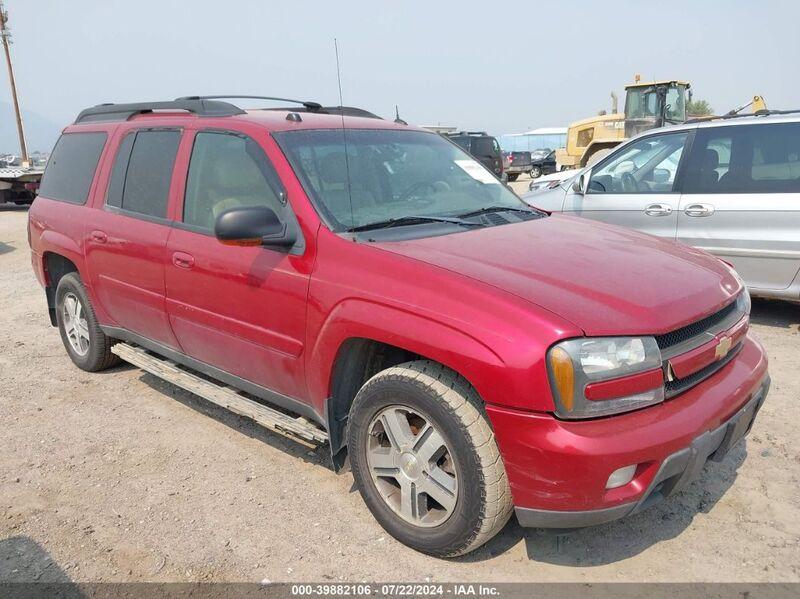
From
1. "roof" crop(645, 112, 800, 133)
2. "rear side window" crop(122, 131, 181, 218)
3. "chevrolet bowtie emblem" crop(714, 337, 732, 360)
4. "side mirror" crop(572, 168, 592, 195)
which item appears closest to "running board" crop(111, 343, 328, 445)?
"rear side window" crop(122, 131, 181, 218)

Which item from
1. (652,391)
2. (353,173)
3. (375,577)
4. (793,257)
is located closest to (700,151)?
(793,257)

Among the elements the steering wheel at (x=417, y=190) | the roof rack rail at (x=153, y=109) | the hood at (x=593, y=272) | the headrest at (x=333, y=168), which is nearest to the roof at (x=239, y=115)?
the roof rack rail at (x=153, y=109)

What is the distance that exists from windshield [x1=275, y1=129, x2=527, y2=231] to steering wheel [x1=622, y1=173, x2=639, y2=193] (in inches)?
102

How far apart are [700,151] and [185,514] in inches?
201

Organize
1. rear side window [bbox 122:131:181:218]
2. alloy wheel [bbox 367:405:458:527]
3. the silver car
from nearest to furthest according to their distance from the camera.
→ 1. alloy wheel [bbox 367:405:458:527]
2. rear side window [bbox 122:131:181:218]
3. the silver car

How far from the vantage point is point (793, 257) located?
5.30 m

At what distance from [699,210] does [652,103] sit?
1302 centimetres

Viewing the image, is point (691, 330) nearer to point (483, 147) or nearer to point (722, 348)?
point (722, 348)

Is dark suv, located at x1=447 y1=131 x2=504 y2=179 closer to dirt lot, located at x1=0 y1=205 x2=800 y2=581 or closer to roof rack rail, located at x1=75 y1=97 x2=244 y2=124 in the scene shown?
roof rack rail, located at x1=75 y1=97 x2=244 y2=124

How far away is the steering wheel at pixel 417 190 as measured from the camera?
3.47 metres

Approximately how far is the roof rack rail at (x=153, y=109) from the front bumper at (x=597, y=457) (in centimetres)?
244

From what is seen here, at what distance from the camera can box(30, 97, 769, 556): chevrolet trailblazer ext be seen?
91.2 inches

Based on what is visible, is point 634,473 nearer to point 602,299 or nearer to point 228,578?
point 602,299

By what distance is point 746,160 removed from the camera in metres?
5.65
